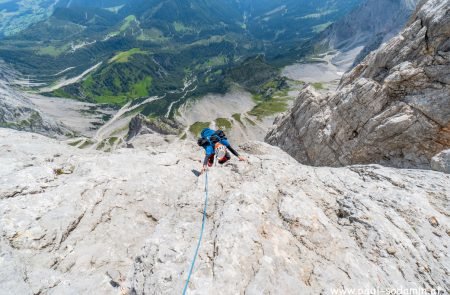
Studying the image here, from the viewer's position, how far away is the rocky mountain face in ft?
116

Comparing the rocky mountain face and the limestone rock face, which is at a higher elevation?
the rocky mountain face

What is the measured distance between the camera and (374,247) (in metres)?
13.0

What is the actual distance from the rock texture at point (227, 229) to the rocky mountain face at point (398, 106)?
2128 centimetres

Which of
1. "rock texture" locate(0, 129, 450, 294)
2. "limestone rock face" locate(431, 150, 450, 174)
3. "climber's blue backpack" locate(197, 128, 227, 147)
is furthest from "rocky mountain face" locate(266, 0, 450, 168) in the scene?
"climber's blue backpack" locate(197, 128, 227, 147)

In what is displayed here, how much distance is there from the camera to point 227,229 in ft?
43.4

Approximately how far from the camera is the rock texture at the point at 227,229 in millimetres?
11500

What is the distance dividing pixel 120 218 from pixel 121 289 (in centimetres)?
485

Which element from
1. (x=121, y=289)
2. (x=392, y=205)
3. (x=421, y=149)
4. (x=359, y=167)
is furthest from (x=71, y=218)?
(x=421, y=149)

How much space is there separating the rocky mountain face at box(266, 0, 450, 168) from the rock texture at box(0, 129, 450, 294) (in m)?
21.3

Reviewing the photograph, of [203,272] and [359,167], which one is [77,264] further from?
[359,167]

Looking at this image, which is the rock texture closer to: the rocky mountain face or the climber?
the climber

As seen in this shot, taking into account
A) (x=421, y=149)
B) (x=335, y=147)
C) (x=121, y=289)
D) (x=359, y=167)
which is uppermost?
(x=335, y=147)

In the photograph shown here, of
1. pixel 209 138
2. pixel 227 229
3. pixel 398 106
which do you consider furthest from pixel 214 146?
pixel 398 106

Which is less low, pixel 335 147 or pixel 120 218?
pixel 335 147
